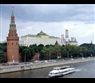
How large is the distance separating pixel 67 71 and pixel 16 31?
34.3 ft

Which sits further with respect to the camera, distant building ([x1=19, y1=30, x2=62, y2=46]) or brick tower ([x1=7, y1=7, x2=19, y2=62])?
distant building ([x1=19, y1=30, x2=62, y2=46])

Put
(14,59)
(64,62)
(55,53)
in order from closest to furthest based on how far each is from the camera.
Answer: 1. (14,59)
2. (64,62)
3. (55,53)

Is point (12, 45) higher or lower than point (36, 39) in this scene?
lower

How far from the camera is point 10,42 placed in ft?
79.3

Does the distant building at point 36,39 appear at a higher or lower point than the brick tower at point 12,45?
higher

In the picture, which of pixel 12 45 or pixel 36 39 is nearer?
pixel 12 45

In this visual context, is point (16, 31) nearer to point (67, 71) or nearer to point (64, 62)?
point (64, 62)

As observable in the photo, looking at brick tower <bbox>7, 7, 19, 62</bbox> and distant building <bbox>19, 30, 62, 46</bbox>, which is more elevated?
distant building <bbox>19, 30, 62, 46</bbox>

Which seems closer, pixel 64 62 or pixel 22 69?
pixel 22 69

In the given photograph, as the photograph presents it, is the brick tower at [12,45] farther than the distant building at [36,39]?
No

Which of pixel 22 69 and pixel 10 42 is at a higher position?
pixel 10 42
